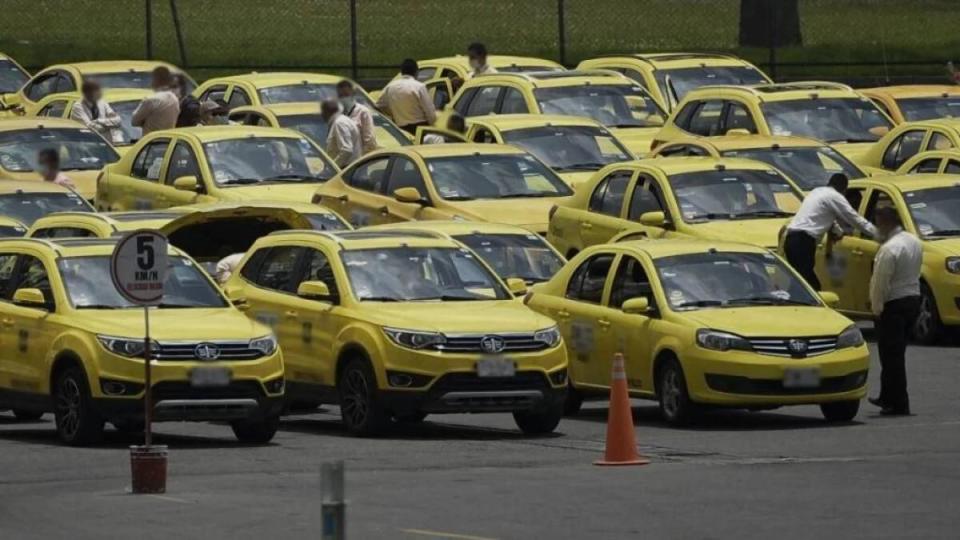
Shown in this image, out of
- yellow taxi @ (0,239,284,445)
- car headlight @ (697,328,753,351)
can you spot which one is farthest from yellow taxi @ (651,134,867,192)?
yellow taxi @ (0,239,284,445)

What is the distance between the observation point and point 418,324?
21.8 m

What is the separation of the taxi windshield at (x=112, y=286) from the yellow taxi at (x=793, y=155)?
406 inches

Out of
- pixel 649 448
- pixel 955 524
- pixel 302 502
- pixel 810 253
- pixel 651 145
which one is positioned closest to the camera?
pixel 955 524

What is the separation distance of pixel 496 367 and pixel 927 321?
7.52 m

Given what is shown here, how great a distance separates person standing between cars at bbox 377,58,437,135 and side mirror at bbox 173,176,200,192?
6.91 m

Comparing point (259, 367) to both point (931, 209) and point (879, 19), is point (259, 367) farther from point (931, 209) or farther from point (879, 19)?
point (879, 19)

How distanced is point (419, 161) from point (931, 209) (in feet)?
17.8

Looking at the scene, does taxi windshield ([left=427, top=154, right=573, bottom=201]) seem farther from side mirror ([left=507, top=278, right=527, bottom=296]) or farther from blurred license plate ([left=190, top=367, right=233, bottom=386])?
blurred license plate ([left=190, top=367, right=233, bottom=386])

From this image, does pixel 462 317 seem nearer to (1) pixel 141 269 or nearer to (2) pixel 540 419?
(2) pixel 540 419

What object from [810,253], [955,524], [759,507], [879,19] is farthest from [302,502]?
[879,19]

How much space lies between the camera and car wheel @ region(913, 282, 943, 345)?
91.0 ft

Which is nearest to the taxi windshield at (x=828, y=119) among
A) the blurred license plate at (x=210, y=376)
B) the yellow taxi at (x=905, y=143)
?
the yellow taxi at (x=905, y=143)

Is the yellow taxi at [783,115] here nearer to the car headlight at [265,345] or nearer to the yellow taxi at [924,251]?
the yellow taxi at [924,251]

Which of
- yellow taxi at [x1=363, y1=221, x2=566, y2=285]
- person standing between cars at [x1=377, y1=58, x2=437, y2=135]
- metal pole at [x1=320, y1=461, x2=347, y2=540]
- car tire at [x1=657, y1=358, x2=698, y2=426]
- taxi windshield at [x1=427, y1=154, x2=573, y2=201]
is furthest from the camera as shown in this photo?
person standing between cars at [x1=377, y1=58, x2=437, y2=135]
